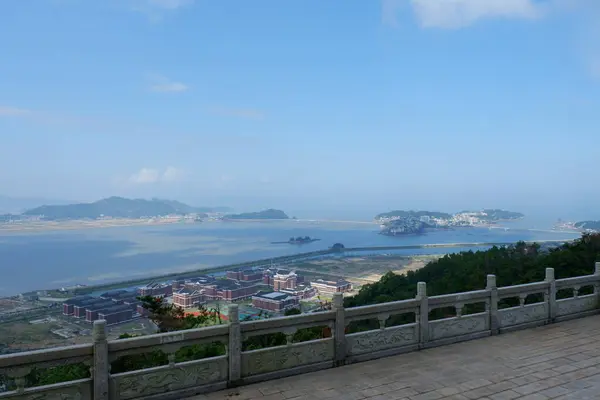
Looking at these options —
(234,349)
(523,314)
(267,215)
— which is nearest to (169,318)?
(234,349)

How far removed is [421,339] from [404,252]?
55.5 m

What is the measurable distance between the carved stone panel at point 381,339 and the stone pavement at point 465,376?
19 centimetres

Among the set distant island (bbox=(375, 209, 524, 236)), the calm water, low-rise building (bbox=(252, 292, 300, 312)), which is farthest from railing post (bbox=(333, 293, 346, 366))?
distant island (bbox=(375, 209, 524, 236))

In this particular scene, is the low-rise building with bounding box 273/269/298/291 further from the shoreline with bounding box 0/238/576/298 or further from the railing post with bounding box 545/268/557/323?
the railing post with bounding box 545/268/557/323

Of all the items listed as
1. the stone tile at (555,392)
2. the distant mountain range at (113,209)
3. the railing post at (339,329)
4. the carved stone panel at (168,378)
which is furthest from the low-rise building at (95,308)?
the distant mountain range at (113,209)

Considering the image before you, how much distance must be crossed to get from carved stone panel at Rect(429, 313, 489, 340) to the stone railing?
0.05ft

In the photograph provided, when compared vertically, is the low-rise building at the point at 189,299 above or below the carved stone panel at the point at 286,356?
below

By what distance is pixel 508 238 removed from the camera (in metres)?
66.4

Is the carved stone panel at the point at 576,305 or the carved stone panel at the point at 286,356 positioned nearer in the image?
the carved stone panel at the point at 286,356

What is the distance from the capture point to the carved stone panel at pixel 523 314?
289 inches

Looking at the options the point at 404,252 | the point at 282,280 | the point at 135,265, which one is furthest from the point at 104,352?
the point at 404,252

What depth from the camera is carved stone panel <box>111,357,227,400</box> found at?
14.7 feet

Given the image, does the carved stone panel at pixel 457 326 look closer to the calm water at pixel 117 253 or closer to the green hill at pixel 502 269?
the green hill at pixel 502 269

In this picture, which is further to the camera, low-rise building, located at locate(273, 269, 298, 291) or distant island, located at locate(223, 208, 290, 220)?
distant island, located at locate(223, 208, 290, 220)
